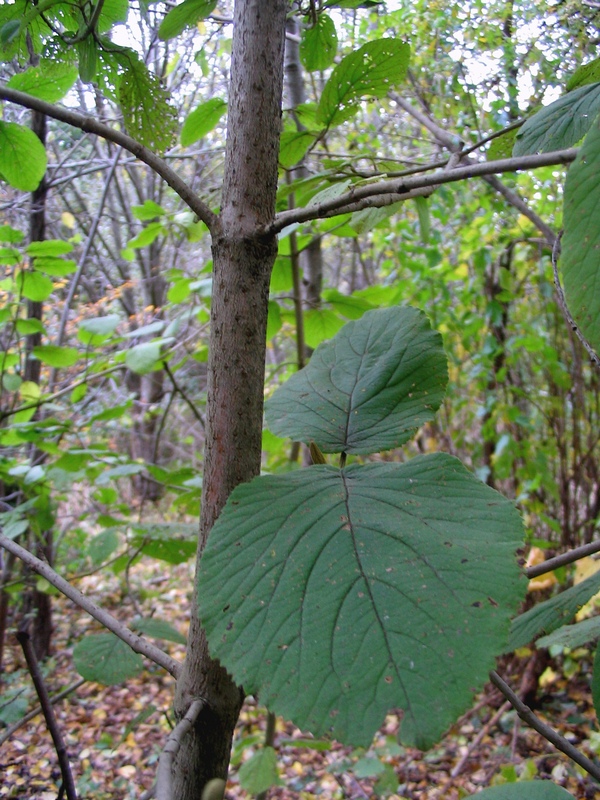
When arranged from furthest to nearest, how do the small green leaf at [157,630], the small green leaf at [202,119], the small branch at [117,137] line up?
the small green leaf at [157,630] → the small green leaf at [202,119] → the small branch at [117,137]

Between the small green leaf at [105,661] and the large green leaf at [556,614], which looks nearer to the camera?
the large green leaf at [556,614]

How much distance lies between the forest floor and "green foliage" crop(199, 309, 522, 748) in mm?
1210

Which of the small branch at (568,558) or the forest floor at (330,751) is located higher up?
the small branch at (568,558)

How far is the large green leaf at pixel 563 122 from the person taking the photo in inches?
15.6

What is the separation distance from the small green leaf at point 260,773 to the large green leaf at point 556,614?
2.24ft

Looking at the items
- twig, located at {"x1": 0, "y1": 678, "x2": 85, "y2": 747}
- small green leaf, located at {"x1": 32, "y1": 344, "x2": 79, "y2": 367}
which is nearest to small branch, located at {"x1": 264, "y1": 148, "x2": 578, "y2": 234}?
twig, located at {"x1": 0, "y1": 678, "x2": 85, "y2": 747}

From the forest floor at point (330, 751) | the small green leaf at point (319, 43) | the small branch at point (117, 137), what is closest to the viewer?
the small branch at point (117, 137)

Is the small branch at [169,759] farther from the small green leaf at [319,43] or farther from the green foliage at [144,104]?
the small green leaf at [319,43]

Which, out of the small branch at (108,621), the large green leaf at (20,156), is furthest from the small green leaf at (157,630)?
the large green leaf at (20,156)

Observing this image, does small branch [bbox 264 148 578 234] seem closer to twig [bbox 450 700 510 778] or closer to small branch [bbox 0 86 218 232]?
small branch [bbox 0 86 218 232]

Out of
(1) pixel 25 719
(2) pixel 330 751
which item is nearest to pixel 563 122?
(1) pixel 25 719

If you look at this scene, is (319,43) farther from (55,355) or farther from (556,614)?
(55,355)

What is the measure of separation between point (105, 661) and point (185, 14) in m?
0.81

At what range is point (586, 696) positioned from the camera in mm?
2203
